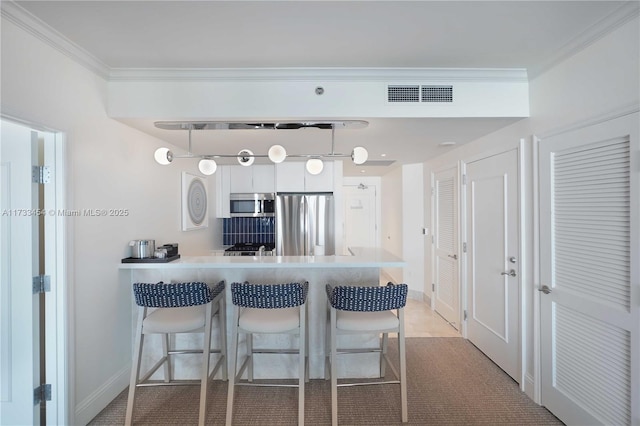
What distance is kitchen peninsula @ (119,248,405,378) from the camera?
256 cm

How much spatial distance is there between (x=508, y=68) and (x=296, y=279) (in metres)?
2.38

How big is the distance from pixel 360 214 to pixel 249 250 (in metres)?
2.79

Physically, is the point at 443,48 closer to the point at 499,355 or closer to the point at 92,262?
the point at 499,355

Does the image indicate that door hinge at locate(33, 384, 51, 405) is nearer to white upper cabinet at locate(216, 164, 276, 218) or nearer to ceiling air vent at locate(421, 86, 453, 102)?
white upper cabinet at locate(216, 164, 276, 218)

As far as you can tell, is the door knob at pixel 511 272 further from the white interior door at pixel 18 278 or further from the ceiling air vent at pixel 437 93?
the white interior door at pixel 18 278

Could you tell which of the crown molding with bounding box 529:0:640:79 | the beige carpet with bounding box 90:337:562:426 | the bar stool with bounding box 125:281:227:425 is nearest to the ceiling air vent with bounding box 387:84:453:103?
the crown molding with bounding box 529:0:640:79

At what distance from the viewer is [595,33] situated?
180 cm

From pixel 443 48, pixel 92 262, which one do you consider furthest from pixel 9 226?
pixel 443 48

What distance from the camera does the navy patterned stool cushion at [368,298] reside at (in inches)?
81.4

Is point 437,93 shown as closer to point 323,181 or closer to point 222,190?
point 323,181

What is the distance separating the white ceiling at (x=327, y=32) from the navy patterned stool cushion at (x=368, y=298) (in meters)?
1.35

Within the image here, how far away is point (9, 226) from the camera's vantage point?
6.07 feet

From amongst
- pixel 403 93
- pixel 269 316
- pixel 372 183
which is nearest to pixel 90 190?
pixel 269 316

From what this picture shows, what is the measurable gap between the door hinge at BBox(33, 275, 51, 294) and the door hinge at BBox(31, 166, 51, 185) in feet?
1.97
